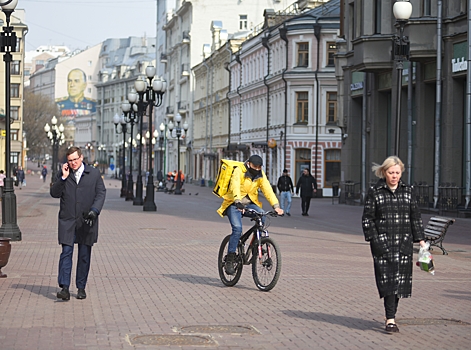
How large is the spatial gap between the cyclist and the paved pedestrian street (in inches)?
22.8

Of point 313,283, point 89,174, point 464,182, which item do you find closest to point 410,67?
point 464,182

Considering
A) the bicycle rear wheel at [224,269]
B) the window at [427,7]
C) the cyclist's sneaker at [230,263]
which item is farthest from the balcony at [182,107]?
the cyclist's sneaker at [230,263]

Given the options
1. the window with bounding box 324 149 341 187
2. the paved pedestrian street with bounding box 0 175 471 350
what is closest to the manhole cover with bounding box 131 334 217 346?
the paved pedestrian street with bounding box 0 175 471 350

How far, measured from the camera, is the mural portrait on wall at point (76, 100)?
6900 inches

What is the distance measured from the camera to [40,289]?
11758 millimetres

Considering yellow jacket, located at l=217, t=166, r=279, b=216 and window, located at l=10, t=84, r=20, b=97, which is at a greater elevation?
window, located at l=10, t=84, r=20, b=97

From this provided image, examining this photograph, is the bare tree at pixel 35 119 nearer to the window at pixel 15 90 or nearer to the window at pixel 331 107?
the window at pixel 15 90

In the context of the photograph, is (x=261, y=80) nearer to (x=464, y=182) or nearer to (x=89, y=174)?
(x=464, y=182)

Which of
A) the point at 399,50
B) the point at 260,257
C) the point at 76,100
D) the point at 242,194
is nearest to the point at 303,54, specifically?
the point at 399,50

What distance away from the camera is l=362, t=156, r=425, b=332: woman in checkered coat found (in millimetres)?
8695

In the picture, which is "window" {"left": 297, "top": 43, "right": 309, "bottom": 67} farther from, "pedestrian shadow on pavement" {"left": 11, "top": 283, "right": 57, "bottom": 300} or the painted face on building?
the painted face on building

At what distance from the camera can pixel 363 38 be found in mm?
34125

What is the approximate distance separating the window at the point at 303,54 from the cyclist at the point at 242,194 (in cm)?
4459

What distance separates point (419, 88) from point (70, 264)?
25039 mm
